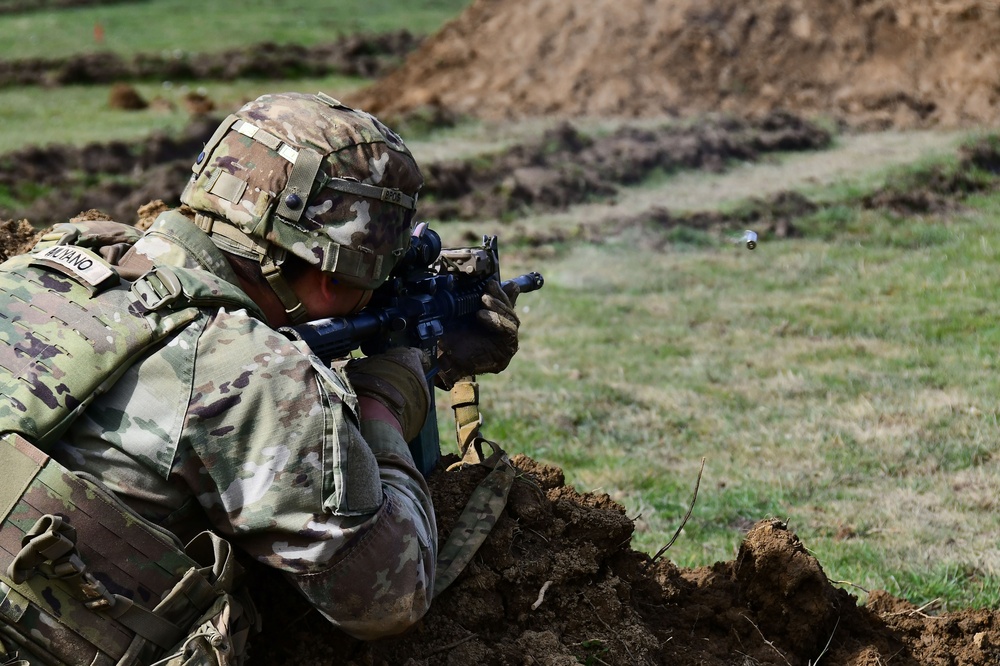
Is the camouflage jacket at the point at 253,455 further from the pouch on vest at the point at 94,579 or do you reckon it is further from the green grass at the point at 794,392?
the green grass at the point at 794,392

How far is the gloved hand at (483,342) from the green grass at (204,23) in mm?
22570

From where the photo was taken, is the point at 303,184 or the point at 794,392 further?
the point at 794,392

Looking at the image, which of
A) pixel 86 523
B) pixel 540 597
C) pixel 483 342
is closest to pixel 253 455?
pixel 86 523

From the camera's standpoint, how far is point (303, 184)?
314 cm

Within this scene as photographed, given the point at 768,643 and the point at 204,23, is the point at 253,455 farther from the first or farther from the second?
the point at 204,23

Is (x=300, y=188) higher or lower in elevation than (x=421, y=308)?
higher

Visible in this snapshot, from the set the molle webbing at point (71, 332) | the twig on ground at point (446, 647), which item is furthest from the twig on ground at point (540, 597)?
the molle webbing at point (71, 332)

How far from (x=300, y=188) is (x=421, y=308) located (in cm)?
88

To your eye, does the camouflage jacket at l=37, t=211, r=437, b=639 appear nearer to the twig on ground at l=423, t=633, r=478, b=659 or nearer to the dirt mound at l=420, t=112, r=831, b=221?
the twig on ground at l=423, t=633, r=478, b=659

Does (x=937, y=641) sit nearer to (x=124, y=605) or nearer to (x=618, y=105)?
(x=124, y=605)

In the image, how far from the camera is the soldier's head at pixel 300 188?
124 inches

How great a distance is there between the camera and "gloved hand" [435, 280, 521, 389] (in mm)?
4195

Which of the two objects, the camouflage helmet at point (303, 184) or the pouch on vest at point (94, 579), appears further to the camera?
the camouflage helmet at point (303, 184)

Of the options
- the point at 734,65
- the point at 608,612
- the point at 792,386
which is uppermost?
the point at 608,612
